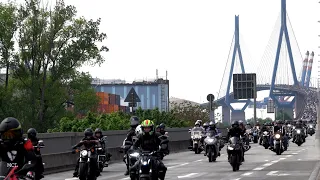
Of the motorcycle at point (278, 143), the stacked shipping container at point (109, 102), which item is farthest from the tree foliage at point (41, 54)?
the stacked shipping container at point (109, 102)

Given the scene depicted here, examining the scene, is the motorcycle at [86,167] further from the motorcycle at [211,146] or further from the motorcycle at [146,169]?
the motorcycle at [211,146]

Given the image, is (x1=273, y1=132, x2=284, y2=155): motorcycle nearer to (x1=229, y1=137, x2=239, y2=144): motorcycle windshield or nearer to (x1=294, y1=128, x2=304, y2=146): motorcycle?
(x1=229, y1=137, x2=239, y2=144): motorcycle windshield

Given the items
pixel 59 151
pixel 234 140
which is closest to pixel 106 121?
pixel 59 151

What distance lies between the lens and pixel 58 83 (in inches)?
3268

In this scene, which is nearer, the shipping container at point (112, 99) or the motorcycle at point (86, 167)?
the motorcycle at point (86, 167)

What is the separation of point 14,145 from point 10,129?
0.36 m

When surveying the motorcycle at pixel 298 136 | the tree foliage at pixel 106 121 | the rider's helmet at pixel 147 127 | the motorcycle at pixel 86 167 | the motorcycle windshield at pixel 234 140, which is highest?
the tree foliage at pixel 106 121

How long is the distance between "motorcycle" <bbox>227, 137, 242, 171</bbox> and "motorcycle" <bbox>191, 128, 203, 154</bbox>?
1554cm

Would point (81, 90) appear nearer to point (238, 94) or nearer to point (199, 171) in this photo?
point (238, 94)

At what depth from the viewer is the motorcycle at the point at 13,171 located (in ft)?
36.7

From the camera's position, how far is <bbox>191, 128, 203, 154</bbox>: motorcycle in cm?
4478

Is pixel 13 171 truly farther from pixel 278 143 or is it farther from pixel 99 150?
pixel 278 143

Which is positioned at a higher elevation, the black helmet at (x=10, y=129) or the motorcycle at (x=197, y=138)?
the motorcycle at (x=197, y=138)

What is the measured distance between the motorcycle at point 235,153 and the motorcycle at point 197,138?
51.0 feet
